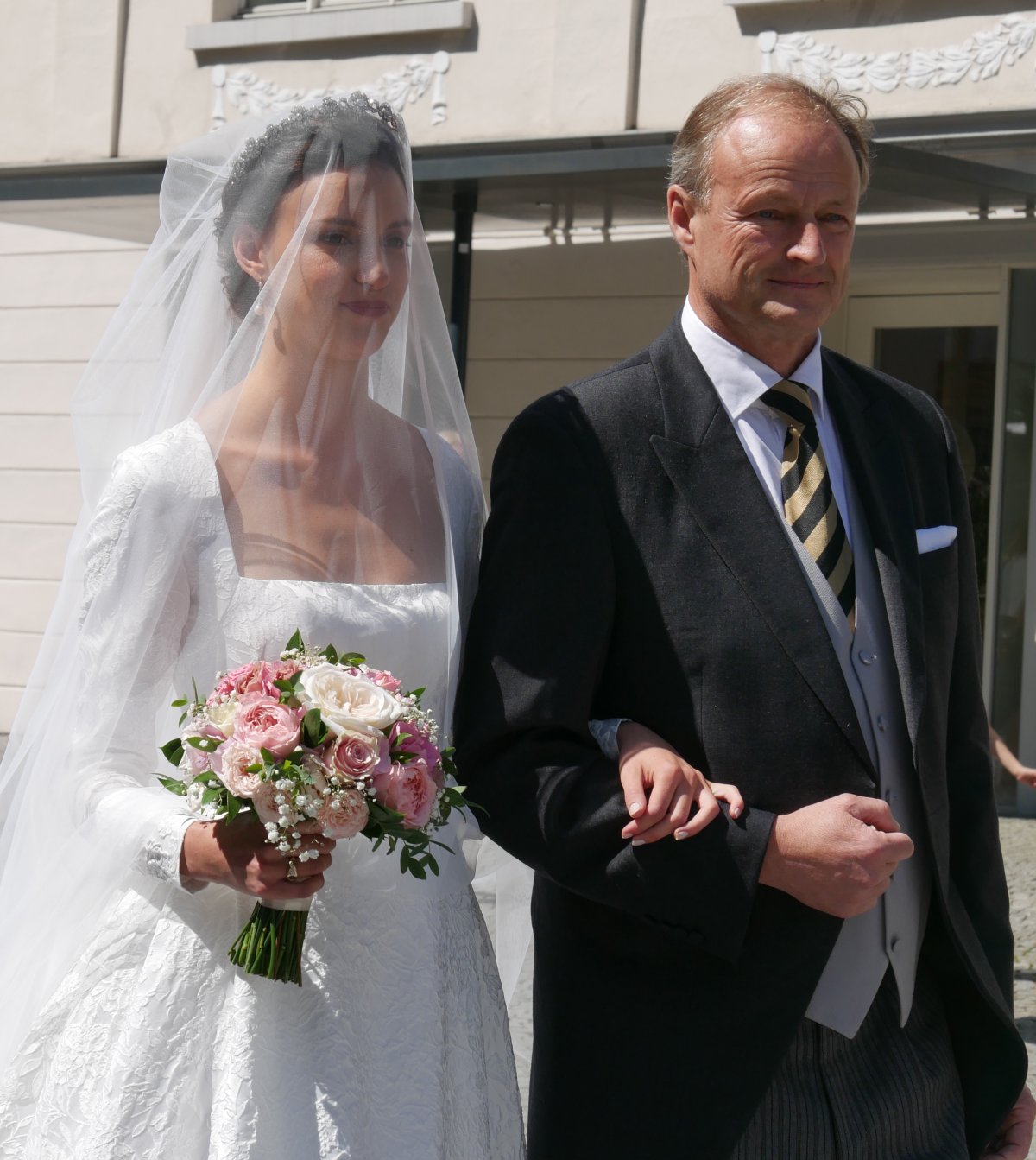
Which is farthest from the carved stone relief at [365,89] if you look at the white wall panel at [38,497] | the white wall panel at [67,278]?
the white wall panel at [38,497]

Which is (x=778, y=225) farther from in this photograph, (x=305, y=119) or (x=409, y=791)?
(x=409, y=791)

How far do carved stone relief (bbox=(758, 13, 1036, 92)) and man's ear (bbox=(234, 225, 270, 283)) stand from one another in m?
5.58

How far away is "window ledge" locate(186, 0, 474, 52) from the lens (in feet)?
29.3

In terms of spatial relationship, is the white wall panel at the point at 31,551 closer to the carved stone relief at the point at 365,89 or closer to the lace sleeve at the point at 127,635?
the carved stone relief at the point at 365,89

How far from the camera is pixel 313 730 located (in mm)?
2033

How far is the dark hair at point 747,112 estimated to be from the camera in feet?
7.50

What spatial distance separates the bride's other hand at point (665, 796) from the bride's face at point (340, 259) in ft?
2.71

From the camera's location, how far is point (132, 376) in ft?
8.71

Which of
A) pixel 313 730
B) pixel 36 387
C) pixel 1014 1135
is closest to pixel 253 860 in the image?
pixel 313 730

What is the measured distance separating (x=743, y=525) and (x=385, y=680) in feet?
1.87

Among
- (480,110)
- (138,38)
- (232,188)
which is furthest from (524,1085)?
(138,38)

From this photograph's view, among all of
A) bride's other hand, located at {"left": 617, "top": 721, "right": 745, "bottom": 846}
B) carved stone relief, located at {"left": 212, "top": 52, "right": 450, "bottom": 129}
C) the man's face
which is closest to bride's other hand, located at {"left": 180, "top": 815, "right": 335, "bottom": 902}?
bride's other hand, located at {"left": 617, "top": 721, "right": 745, "bottom": 846}

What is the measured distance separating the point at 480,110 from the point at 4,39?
3.78m

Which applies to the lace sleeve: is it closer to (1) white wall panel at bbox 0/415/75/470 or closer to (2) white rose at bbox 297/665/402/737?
(2) white rose at bbox 297/665/402/737
